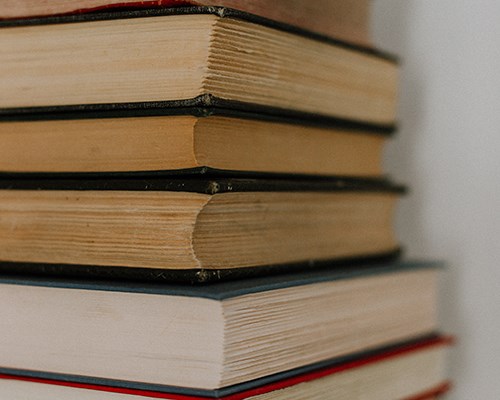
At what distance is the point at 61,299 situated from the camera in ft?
1.89

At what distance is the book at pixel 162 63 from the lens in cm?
54

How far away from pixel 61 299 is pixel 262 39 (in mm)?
228

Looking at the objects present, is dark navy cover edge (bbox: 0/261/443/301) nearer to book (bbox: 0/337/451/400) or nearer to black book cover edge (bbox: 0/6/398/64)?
book (bbox: 0/337/451/400)

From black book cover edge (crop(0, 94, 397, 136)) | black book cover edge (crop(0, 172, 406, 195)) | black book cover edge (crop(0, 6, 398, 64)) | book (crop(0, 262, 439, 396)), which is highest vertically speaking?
black book cover edge (crop(0, 6, 398, 64))

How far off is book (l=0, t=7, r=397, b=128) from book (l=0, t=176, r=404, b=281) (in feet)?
0.18

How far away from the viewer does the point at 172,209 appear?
548 millimetres

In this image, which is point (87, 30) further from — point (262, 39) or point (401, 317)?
point (401, 317)

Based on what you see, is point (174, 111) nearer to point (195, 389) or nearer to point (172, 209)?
point (172, 209)

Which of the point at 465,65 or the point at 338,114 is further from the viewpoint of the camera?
the point at 465,65

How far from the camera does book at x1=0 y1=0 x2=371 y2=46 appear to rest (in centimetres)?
57

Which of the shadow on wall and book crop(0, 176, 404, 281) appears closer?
book crop(0, 176, 404, 281)

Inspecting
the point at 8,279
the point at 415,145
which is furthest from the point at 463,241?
the point at 8,279

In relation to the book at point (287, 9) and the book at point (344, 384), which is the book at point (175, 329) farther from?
the book at point (287, 9)

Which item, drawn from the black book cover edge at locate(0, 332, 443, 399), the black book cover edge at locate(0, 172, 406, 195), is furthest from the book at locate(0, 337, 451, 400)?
the black book cover edge at locate(0, 172, 406, 195)
